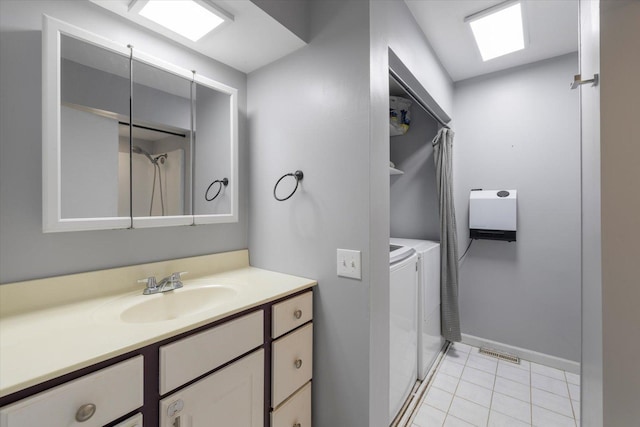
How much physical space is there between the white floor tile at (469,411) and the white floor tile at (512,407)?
91 millimetres

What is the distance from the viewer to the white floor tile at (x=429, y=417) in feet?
5.24

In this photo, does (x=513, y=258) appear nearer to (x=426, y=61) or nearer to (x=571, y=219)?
(x=571, y=219)

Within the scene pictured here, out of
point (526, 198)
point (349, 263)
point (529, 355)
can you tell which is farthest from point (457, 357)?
point (349, 263)

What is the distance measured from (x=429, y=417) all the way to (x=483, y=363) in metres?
0.90

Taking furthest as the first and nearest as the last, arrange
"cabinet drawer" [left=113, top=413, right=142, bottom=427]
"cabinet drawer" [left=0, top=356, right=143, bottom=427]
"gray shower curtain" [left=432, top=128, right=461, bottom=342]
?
"gray shower curtain" [left=432, top=128, right=461, bottom=342] < "cabinet drawer" [left=113, top=413, right=142, bottom=427] < "cabinet drawer" [left=0, top=356, right=143, bottom=427]

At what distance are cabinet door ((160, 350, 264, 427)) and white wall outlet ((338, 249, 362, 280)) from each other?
49 centimetres

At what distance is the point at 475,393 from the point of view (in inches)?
73.2

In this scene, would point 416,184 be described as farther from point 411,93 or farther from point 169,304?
point 169,304

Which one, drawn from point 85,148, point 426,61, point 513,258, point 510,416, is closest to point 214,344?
point 85,148

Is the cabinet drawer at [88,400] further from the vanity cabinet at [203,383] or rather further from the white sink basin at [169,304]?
the white sink basin at [169,304]

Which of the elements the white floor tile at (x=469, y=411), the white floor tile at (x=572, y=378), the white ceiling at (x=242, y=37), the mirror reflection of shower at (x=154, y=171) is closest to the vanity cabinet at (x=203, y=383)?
the mirror reflection of shower at (x=154, y=171)

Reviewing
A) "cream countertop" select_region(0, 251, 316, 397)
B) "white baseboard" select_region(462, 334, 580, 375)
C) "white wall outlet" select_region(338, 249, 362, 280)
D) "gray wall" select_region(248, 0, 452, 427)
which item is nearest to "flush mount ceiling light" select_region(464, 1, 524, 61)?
"gray wall" select_region(248, 0, 452, 427)

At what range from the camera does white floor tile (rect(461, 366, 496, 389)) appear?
196 cm

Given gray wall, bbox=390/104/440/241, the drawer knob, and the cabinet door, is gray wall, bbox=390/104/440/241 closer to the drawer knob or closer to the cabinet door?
the cabinet door
